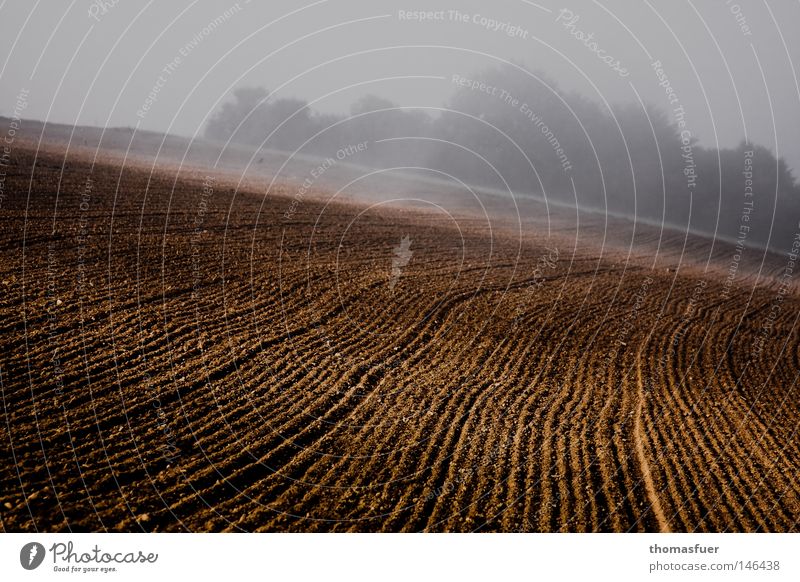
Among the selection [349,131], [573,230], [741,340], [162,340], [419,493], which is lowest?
[419,493]

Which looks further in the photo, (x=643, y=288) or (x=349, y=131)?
(x=349, y=131)

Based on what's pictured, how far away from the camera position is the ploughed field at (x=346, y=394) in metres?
5.90

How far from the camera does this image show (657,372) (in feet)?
36.6

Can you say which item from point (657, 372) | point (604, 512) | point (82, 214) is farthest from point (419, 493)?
point (82, 214)

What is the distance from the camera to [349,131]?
60062 mm

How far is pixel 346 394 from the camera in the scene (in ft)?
27.4

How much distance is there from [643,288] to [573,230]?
1880 centimetres

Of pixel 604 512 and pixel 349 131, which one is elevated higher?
pixel 349 131

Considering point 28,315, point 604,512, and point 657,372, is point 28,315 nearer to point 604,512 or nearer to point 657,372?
point 604,512

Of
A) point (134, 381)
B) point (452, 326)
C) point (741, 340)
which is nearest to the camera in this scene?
point (134, 381)

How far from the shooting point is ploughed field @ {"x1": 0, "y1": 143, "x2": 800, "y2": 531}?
232 inches

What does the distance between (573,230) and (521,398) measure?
3148 centimetres
